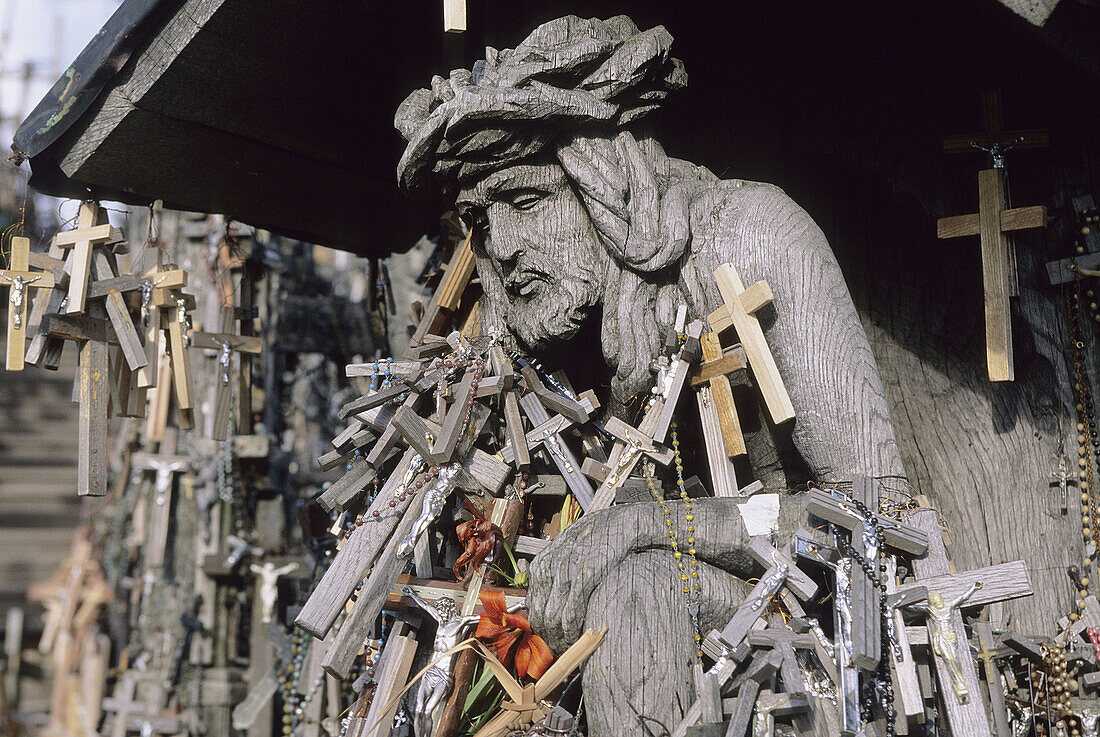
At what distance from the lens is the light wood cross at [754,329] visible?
253 centimetres

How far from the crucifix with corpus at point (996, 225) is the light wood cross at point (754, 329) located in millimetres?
608

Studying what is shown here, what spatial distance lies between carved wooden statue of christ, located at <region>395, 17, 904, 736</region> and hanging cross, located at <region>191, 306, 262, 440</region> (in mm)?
1550

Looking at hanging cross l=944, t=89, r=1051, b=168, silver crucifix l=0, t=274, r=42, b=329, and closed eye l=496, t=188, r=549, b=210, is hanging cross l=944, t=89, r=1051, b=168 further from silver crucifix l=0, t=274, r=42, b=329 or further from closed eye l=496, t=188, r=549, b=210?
silver crucifix l=0, t=274, r=42, b=329

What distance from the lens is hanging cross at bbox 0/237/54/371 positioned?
3.08 meters

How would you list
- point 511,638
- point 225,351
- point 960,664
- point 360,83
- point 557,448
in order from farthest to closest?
point 225,351 → point 360,83 → point 557,448 → point 511,638 → point 960,664

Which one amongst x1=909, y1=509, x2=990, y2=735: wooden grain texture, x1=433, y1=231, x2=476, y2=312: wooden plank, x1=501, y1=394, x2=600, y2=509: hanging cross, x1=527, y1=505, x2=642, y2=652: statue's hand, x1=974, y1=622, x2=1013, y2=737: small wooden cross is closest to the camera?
x1=909, y1=509, x2=990, y2=735: wooden grain texture

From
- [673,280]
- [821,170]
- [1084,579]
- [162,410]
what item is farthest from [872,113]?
[162,410]

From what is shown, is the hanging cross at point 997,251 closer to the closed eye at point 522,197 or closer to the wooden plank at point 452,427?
the closed eye at point 522,197

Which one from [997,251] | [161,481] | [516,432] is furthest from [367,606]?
[161,481]

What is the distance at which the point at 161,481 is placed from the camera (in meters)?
7.02

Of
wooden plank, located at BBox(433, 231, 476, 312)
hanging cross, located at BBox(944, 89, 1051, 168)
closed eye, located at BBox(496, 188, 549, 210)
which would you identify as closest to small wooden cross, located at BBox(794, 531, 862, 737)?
closed eye, located at BBox(496, 188, 549, 210)

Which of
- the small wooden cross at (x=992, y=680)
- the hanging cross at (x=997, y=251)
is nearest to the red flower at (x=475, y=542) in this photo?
the small wooden cross at (x=992, y=680)

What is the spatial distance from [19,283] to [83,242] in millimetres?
231

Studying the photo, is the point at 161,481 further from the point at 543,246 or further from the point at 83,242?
the point at 543,246
